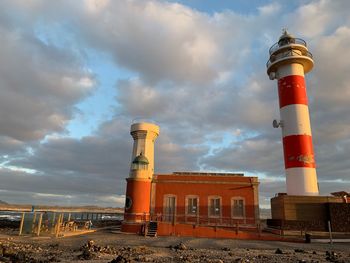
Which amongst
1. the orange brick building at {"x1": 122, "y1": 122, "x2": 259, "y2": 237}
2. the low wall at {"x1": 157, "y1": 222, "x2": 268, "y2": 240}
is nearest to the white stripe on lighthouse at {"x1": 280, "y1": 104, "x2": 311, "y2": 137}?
the orange brick building at {"x1": 122, "y1": 122, "x2": 259, "y2": 237}

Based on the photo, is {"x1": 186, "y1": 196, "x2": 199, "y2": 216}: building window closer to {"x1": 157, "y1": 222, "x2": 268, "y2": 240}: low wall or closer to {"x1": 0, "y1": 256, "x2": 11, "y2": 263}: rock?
{"x1": 157, "y1": 222, "x2": 268, "y2": 240}: low wall

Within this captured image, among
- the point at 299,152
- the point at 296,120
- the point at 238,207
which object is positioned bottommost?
the point at 238,207

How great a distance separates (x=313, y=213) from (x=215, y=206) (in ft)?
28.3

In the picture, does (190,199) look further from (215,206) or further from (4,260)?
(4,260)

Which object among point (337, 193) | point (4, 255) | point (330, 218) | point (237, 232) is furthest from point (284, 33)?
point (4, 255)

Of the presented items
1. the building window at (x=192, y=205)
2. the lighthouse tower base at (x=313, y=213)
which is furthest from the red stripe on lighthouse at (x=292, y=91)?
the building window at (x=192, y=205)

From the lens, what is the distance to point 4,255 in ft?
41.9

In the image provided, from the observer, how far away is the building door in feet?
92.5

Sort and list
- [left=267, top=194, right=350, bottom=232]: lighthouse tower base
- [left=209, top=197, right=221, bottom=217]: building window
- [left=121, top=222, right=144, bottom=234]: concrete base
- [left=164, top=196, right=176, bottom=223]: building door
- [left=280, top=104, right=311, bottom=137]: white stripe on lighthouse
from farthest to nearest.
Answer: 1. [left=164, top=196, right=176, bottom=223]: building door
2. [left=209, top=197, right=221, bottom=217]: building window
3. [left=280, top=104, right=311, bottom=137]: white stripe on lighthouse
4. [left=121, top=222, right=144, bottom=234]: concrete base
5. [left=267, top=194, right=350, bottom=232]: lighthouse tower base

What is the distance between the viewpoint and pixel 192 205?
28.5 meters

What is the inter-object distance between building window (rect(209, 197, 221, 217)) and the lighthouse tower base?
547 cm

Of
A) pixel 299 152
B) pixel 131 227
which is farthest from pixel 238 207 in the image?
pixel 131 227

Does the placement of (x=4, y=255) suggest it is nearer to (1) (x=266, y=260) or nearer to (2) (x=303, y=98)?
(1) (x=266, y=260)

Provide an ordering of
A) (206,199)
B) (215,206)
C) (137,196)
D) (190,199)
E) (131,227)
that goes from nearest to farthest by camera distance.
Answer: (131,227), (137,196), (215,206), (206,199), (190,199)
